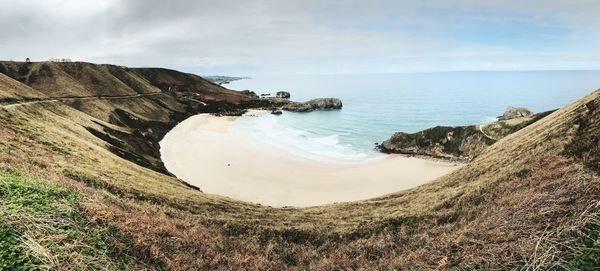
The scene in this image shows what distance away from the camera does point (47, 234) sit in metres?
9.62

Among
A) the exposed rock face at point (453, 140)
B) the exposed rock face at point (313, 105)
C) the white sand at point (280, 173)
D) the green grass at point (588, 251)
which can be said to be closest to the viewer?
the green grass at point (588, 251)

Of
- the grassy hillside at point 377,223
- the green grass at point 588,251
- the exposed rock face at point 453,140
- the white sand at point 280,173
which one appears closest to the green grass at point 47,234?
the grassy hillside at point 377,223

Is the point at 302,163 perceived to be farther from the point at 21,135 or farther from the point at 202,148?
the point at 21,135

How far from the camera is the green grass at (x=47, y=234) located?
854cm

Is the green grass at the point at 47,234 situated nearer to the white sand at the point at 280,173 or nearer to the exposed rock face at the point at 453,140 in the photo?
the white sand at the point at 280,173

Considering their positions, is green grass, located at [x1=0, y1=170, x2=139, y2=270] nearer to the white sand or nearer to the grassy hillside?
the grassy hillside

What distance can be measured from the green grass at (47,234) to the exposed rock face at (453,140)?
210ft

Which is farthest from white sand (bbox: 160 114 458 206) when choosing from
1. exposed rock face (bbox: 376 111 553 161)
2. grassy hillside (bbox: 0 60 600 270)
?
grassy hillside (bbox: 0 60 600 270)

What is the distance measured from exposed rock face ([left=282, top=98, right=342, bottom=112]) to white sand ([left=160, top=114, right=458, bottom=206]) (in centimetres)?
7947

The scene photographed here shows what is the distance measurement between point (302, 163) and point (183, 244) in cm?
4836

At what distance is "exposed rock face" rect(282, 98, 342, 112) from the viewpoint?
15750 cm

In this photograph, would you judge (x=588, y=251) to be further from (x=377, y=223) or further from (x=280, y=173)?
(x=280, y=173)

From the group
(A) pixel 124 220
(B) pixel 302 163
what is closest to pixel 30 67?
(B) pixel 302 163

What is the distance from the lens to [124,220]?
42.4ft
